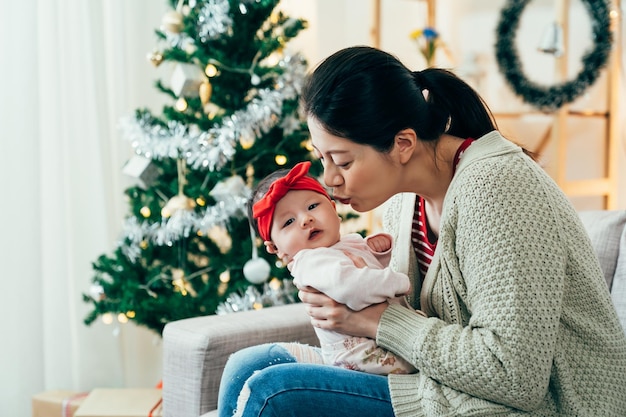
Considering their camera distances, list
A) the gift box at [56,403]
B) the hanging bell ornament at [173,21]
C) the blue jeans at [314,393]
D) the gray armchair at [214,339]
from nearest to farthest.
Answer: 1. the blue jeans at [314,393]
2. the gray armchair at [214,339]
3. the hanging bell ornament at [173,21]
4. the gift box at [56,403]

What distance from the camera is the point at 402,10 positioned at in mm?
4402

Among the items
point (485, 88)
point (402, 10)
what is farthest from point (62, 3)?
point (485, 88)

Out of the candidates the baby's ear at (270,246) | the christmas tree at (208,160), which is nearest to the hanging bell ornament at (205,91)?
the christmas tree at (208,160)

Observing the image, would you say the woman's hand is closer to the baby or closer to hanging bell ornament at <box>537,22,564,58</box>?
the baby

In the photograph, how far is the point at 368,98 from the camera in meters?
1.34

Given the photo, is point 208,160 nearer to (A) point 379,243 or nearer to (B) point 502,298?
(A) point 379,243

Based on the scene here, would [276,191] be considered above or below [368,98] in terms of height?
below

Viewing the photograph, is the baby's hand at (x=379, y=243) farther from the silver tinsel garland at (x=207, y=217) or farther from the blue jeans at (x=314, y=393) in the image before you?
the silver tinsel garland at (x=207, y=217)

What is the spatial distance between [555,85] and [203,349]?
261 centimetres

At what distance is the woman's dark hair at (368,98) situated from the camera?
1339mm

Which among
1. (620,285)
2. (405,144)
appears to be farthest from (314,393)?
(620,285)

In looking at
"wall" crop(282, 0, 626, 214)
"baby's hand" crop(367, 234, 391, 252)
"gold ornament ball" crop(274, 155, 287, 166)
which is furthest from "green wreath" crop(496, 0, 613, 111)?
"baby's hand" crop(367, 234, 391, 252)

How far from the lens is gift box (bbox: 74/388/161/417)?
7.36ft

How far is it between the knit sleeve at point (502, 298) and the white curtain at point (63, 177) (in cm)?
166
